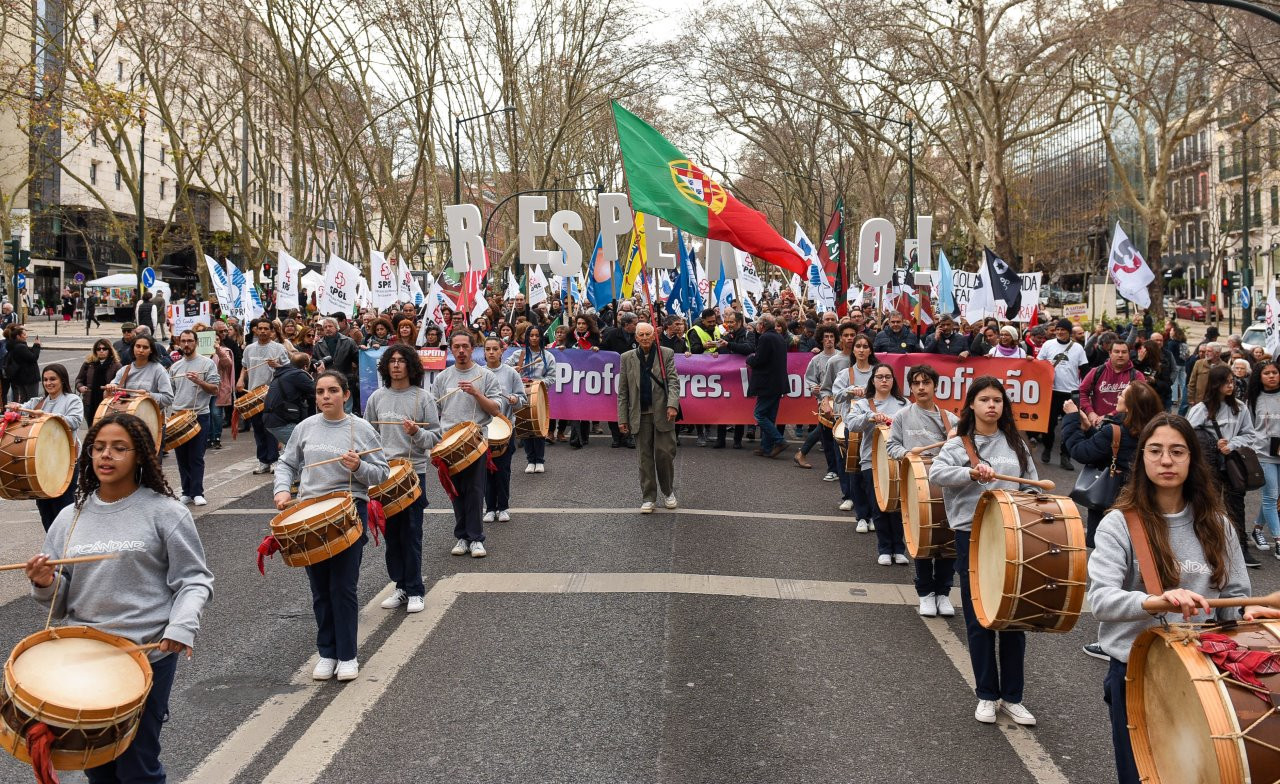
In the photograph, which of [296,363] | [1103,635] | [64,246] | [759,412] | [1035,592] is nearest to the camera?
[1103,635]

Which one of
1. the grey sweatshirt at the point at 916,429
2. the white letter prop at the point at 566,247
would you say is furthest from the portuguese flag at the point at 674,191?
the white letter prop at the point at 566,247

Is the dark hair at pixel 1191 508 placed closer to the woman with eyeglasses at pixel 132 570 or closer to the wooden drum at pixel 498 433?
the woman with eyeglasses at pixel 132 570

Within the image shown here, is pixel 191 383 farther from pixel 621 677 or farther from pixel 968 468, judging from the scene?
pixel 968 468

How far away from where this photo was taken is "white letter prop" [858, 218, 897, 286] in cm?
2031

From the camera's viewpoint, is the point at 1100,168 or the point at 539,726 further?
the point at 1100,168

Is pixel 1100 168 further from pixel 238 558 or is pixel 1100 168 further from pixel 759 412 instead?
pixel 238 558

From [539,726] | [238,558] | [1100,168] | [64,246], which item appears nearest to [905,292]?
[238,558]

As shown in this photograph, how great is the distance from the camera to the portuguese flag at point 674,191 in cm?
1199

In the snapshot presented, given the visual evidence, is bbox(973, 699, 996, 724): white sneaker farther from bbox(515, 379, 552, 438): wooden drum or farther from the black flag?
the black flag

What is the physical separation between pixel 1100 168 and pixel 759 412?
315 feet

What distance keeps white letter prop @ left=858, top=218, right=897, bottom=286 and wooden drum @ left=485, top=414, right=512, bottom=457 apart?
445 inches

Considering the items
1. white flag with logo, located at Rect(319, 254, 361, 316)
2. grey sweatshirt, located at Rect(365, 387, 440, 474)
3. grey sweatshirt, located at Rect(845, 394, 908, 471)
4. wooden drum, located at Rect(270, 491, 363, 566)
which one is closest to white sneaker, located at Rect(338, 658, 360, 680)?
wooden drum, located at Rect(270, 491, 363, 566)

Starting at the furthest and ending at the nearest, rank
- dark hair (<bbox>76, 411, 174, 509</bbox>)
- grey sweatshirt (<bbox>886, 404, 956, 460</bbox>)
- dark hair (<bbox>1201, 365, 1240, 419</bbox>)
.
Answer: dark hair (<bbox>1201, 365, 1240, 419</bbox>), grey sweatshirt (<bbox>886, 404, 956, 460</bbox>), dark hair (<bbox>76, 411, 174, 509</bbox>)

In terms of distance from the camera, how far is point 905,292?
2314cm
